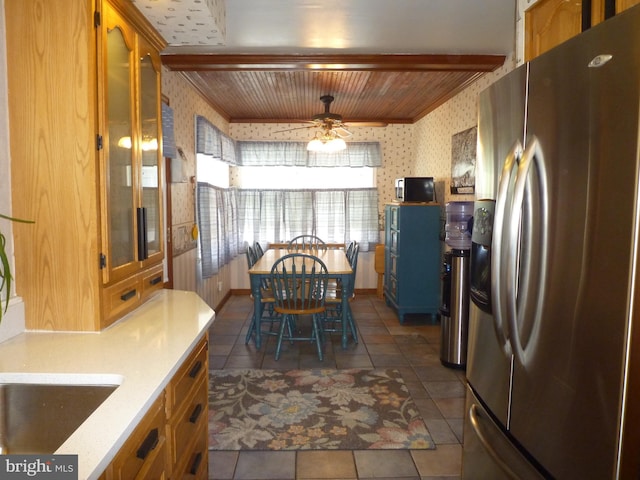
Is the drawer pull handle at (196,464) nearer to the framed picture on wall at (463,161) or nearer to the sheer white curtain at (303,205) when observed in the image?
the framed picture on wall at (463,161)

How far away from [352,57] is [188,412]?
2928 mm

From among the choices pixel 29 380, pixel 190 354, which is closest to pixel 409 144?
pixel 190 354

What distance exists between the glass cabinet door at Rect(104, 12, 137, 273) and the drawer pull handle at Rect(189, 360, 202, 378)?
0.46 m

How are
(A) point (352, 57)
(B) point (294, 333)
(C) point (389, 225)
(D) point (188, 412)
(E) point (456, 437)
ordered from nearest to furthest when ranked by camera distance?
(D) point (188, 412)
(E) point (456, 437)
(A) point (352, 57)
(B) point (294, 333)
(C) point (389, 225)

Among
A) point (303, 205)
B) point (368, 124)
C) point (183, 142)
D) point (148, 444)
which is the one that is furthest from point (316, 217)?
point (148, 444)

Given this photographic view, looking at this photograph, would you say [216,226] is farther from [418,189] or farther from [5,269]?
[5,269]

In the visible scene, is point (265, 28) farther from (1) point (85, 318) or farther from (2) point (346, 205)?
(2) point (346, 205)

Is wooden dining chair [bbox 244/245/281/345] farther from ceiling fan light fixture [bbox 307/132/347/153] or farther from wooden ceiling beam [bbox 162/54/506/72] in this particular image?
wooden ceiling beam [bbox 162/54/506/72]

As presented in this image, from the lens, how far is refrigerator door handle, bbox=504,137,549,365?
3.68 ft

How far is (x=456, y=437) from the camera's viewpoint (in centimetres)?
259

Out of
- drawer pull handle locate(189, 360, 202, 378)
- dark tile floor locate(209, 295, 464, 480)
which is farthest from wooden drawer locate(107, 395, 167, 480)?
dark tile floor locate(209, 295, 464, 480)

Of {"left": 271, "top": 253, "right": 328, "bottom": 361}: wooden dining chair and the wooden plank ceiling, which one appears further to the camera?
{"left": 271, "top": 253, "right": 328, "bottom": 361}: wooden dining chair

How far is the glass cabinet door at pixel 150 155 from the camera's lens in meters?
1.90

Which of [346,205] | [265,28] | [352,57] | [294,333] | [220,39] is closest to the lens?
[220,39]
